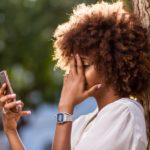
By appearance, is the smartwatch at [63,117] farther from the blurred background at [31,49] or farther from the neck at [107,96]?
the blurred background at [31,49]

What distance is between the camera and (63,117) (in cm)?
354

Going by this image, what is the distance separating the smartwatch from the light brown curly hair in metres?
0.22

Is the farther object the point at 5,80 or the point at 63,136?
the point at 5,80

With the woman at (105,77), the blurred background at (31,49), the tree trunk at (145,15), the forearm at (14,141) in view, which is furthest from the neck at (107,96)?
the blurred background at (31,49)

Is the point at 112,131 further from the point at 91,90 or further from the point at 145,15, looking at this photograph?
the point at 145,15

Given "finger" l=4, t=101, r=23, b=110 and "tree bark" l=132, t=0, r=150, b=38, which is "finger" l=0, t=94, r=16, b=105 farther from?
"tree bark" l=132, t=0, r=150, b=38

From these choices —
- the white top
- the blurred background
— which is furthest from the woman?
the blurred background

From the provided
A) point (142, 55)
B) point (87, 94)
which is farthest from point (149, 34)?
point (87, 94)

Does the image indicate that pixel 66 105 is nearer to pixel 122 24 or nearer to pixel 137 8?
pixel 122 24

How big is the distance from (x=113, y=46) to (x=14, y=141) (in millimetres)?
653

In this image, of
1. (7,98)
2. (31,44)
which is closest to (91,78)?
(7,98)

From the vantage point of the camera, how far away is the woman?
3473 millimetres

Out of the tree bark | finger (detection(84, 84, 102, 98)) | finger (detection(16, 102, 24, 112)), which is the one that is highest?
the tree bark

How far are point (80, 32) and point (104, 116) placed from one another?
373 millimetres
